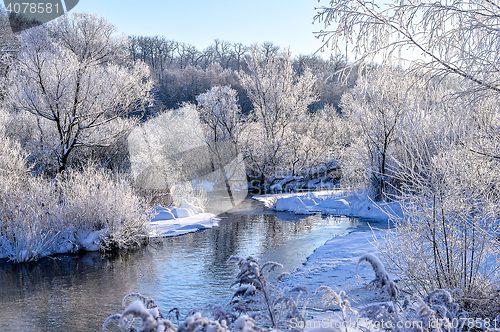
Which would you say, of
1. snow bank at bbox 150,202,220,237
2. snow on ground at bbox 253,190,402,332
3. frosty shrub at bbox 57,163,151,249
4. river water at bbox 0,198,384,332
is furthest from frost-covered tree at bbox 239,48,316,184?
frosty shrub at bbox 57,163,151,249

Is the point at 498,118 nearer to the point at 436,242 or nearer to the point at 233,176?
the point at 436,242

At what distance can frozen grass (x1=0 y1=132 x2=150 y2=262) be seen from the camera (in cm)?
859

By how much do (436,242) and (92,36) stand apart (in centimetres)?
1783

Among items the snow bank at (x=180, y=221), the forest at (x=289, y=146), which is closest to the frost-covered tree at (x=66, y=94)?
the forest at (x=289, y=146)

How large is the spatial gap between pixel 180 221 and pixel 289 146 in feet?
42.7

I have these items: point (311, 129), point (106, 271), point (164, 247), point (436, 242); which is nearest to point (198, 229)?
point (164, 247)

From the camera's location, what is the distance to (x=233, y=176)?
80.2ft

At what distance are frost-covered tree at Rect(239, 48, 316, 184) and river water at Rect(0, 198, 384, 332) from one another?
39.3ft

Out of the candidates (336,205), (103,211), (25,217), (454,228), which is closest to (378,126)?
(336,205)

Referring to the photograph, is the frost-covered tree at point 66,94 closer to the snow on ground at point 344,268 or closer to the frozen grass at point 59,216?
the frozen grass at point 59,216

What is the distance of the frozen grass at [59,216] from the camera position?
8594 mm

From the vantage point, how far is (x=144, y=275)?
7.30 m

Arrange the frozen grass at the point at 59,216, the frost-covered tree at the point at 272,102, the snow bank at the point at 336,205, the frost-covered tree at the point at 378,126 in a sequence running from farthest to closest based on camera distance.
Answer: the frost-covered tree at the point at 272,102 < the frost-covered tree at the point at 378,126 < the snow bank at the point at 336,205 < the frozen grass at the point at 59,216

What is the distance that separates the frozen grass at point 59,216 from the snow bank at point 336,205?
6.94m
